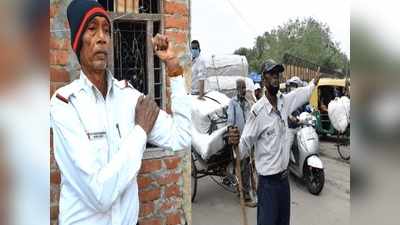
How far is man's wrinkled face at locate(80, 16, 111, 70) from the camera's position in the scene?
58.2 inches

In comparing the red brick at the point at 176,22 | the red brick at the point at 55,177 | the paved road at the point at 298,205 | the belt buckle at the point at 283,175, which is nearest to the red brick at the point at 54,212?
the red brick at the point at 55,177

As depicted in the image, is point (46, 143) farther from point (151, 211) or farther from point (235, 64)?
point (235, 64)

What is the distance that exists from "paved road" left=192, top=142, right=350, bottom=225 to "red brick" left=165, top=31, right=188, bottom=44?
2.83 m

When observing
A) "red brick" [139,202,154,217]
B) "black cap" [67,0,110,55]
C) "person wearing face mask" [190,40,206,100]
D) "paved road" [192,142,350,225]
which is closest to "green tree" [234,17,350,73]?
"person wearing face mask" [190,40,206,100]

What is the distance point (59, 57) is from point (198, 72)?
5.15m

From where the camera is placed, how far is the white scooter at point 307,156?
19.2ft

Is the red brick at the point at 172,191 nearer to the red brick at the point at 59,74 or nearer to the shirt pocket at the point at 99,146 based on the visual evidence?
the red brick at the point at 59,74

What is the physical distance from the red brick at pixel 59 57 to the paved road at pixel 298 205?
11.0 feet

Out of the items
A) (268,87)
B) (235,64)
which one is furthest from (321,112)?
(268,87)

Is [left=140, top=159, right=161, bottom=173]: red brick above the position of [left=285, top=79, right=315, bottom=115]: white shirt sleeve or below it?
below

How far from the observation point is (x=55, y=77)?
2330mm

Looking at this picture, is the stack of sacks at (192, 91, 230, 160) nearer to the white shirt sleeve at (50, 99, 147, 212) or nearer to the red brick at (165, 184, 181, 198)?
the red brick at (165, 184, 181, 198)

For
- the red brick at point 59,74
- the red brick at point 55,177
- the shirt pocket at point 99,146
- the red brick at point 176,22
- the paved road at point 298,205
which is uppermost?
the red brick at point 176,22

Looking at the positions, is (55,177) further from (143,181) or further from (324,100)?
(324,100)
